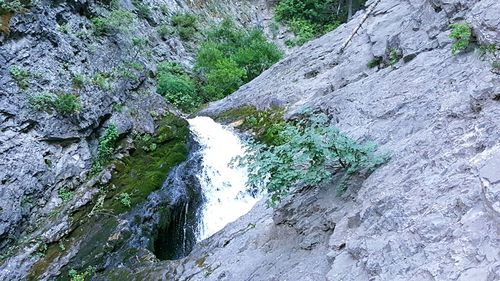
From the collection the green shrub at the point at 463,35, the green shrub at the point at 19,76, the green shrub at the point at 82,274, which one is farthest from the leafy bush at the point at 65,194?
the green shrub at the point at 463,35

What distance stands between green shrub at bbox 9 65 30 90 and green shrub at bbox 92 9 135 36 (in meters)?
3.89

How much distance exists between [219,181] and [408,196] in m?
6.93

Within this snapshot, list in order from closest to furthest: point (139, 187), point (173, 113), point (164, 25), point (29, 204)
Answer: point (29, 204), point (139, 187), point (173, 113), point (164, 25)

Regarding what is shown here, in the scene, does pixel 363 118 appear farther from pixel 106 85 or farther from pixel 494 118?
pixel 106 85

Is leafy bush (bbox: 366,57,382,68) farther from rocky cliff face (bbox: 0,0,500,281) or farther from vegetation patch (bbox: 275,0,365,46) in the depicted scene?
vegetation patch (bbox: 275,0,365,46)

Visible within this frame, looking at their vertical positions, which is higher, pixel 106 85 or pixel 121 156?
pixel 106 85

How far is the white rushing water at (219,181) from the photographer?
9.44 metres

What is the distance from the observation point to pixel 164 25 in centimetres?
2012

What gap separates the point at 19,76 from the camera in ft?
33.4

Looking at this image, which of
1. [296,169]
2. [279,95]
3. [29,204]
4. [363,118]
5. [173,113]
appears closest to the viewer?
[296,169]

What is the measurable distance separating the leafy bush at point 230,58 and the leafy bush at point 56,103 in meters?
7.66

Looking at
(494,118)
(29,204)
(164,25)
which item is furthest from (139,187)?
(164,25)

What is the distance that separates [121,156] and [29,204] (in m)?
2.53

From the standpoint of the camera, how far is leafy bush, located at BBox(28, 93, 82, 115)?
994cm
